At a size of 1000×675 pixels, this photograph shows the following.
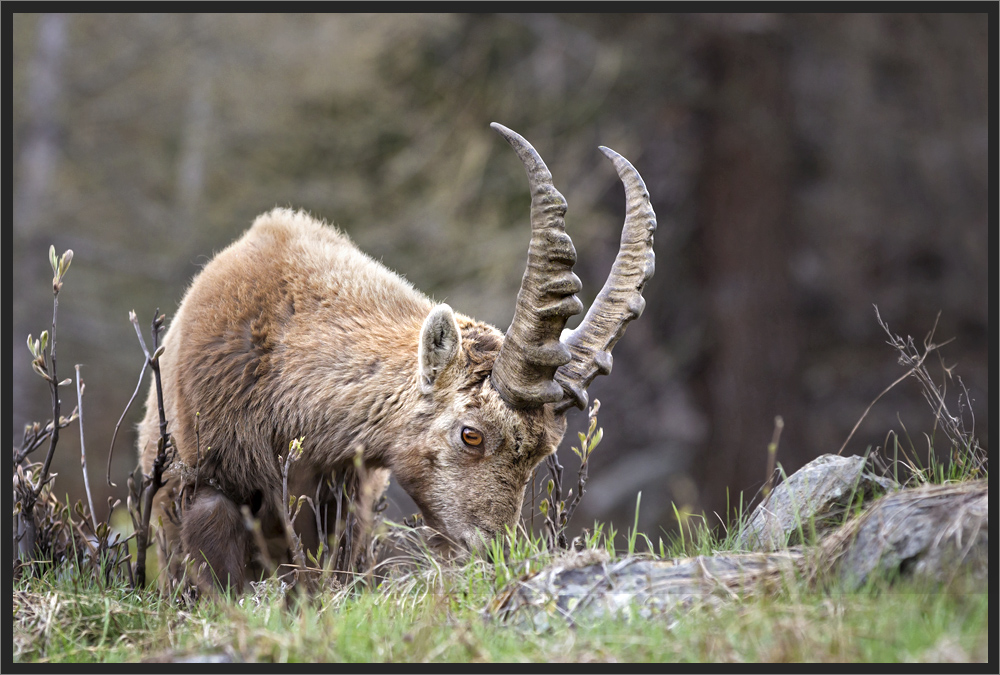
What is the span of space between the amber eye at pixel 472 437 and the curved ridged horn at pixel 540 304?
26cm

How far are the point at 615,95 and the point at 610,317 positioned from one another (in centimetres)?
1019

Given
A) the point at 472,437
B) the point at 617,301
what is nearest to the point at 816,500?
the point at 617,301

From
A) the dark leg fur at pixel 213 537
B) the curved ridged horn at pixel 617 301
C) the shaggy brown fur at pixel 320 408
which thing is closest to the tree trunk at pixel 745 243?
the curved ridged horn at pixel 617 301

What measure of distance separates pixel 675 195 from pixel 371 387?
1120cm

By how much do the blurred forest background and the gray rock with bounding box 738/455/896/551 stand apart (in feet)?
31.9

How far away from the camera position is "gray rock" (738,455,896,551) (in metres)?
4.38

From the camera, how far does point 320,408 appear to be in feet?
17.0

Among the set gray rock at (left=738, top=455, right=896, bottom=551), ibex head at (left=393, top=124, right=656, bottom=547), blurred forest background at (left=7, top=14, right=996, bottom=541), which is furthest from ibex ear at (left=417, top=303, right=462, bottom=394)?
blurred forest background at (left=7, top=14, right=996, bottom=541)

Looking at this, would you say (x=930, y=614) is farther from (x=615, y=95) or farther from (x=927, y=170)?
(x=927, y=170)

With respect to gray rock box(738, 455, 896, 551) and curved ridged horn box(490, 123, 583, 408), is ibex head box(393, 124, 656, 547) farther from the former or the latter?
gray rock box(738, 455, 896, 551)

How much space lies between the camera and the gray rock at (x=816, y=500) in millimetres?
4383

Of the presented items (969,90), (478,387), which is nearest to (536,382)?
(478,387)

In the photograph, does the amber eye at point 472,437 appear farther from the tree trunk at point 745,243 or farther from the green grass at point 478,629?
the tree trunk at point 745,243

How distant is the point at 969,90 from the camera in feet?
48.9
